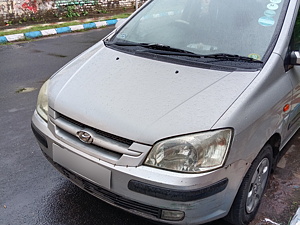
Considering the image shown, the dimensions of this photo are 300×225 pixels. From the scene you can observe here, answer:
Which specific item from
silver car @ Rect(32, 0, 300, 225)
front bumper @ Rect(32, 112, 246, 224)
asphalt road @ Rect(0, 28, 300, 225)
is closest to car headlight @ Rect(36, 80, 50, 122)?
silver car @ Rect(32, 0, 300, 225)

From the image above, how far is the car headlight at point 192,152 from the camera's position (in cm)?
198

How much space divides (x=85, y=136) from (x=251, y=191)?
1223 millimetres

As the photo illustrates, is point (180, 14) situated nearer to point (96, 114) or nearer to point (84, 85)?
point (84, 85)

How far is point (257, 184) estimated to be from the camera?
2.53 metres

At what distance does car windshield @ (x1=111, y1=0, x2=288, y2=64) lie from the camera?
260cm

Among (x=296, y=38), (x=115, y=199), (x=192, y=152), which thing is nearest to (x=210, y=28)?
(x=296, y=38)

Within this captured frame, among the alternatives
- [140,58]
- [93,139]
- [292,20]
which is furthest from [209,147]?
[292,20]

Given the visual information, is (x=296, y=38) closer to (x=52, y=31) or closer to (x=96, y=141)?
(x=96, y=141)

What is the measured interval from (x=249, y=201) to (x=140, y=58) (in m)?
1.32

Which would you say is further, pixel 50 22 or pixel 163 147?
pixel 50 22

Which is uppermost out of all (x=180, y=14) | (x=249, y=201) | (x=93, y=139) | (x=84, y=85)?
(x=180, y=14)

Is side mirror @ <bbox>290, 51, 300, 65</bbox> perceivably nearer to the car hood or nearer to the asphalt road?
the car hood

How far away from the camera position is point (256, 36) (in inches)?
103

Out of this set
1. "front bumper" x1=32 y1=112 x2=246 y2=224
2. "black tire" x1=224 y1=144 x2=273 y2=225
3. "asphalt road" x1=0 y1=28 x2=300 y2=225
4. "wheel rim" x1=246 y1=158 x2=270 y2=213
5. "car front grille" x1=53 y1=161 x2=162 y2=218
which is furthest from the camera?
"asphalt road" x1=0 y1=28 x2=300 y2=225
